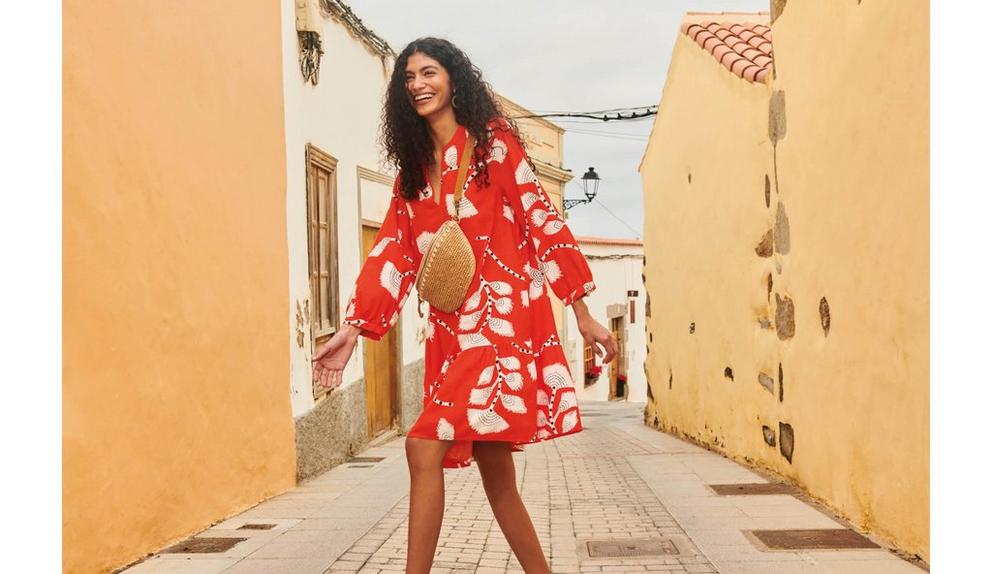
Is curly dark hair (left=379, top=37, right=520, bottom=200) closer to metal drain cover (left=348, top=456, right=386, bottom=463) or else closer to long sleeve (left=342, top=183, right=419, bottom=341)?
long sleeve (left=342, top=183, right=419, bottom=341)

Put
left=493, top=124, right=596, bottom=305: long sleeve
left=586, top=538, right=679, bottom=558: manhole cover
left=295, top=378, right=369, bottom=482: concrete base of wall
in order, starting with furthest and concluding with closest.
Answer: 1. left=295, top=378, right=369, bottom=482: concrete base of wall
2. left=586, top=538, right=679, bottom=558: manhole cover
3. left=493, top=124, right=596, bottom=305: long sleeve

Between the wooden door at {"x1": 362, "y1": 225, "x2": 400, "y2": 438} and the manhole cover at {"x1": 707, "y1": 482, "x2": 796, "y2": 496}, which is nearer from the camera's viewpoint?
the manhole cover at {"x1": 707, "y1": 482, "x2": 796, "y2": 496}

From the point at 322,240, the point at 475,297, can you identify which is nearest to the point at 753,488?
the point at 475,297

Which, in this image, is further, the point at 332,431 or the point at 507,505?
the point at 332,431

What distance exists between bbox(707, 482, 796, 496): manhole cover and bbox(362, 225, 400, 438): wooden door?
4.39 meters

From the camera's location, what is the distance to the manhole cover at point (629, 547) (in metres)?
3.87

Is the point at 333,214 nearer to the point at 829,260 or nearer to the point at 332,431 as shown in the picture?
the point at 332,431

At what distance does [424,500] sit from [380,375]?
26.1 feet

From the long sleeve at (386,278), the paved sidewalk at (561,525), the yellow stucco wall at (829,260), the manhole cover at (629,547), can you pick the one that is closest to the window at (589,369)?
the yellow stucco wall at (829,260)

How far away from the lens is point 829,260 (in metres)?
4.88

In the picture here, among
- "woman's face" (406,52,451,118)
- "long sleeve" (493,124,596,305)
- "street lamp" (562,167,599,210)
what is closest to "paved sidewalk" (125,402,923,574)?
"long sleeve" (493,124,596,305)

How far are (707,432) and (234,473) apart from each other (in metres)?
4.84

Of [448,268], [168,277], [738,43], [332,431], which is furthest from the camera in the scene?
[738,43]

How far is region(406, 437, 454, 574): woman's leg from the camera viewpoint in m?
2.66
